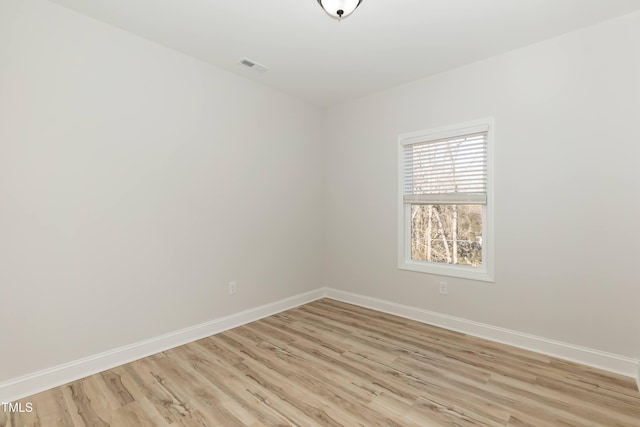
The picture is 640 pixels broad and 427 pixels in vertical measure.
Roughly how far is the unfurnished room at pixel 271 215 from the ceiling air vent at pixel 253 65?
43 mm

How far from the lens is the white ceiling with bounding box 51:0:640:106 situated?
220cm

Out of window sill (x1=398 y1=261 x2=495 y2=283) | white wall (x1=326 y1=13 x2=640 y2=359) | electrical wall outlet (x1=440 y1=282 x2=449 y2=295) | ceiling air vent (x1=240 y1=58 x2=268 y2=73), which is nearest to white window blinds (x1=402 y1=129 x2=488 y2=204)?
white wall (x1=326 y1=13 x2=640 y2=359)

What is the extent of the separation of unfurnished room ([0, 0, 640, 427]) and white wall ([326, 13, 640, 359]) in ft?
0.05

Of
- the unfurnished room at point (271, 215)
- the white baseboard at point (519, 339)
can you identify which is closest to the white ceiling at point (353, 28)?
the unfurnished room at point (271, 215)

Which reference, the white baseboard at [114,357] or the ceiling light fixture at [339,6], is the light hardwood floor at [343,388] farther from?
the ceiling light fixture at [339,6]

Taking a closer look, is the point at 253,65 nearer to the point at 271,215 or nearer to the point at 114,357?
the point at 271,215

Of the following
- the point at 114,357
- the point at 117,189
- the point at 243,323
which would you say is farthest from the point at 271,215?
the point at 114,357

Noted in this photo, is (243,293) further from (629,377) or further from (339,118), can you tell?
(629,377)

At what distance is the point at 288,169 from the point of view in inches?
153

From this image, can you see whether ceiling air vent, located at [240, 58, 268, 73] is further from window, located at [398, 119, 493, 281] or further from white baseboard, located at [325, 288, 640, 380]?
white baseboard, located at [325, 288, 640, 380]

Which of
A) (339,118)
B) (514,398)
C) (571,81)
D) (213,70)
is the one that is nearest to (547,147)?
(571,81)

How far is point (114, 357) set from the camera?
2.42 metres

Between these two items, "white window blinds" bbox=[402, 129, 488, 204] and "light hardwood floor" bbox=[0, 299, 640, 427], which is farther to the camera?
"white window blinds" bbox=[402, 129, 488, 204]

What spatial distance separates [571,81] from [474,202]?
1243 millimetres
